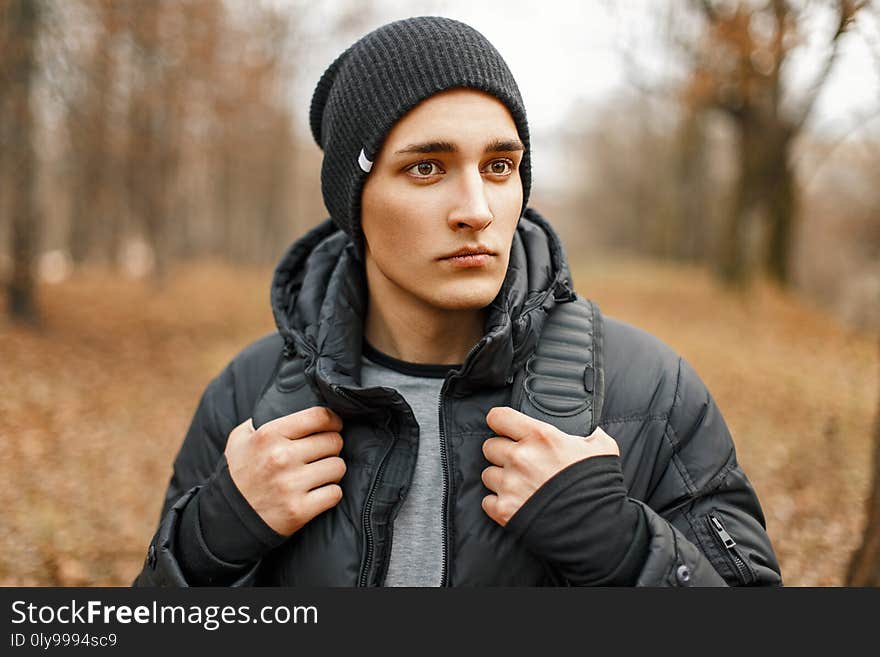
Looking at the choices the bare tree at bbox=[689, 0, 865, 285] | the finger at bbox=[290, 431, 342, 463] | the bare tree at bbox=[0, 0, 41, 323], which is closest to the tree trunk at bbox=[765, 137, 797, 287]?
the bare tree at bbox=[689, 0, 865, 285]

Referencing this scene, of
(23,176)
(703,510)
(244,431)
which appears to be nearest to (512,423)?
(703,510)

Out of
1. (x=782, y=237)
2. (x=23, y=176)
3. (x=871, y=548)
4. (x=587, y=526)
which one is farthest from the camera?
(x=782, y=237)

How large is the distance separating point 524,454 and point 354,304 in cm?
93

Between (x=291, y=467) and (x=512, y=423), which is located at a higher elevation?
(x=512, y=423)

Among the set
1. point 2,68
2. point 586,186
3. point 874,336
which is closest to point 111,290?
point 2,68

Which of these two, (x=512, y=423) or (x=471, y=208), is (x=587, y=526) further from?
(x=471, y=208)

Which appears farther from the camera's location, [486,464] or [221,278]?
[221,278]

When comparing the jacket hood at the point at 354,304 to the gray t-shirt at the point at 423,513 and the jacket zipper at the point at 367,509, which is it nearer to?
the jacket zipper at the point at 367,509

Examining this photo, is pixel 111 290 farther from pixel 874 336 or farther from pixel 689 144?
pixel 689 144

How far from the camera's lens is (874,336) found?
38.3 ft

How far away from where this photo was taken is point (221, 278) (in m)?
22.0

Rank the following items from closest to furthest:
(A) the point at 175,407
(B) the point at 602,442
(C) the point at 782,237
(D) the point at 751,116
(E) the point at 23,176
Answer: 1. (B) the point at 602,442
2. (A) the point at 175,407
3. (E) the point at 23,176
4. (D) the point at 751,116
5. (C) the point at 782,237

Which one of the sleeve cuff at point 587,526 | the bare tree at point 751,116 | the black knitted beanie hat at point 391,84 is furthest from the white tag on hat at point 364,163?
the bare tree at point 751,116

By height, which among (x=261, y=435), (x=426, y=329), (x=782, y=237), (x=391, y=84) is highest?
(x=782, y=237)
